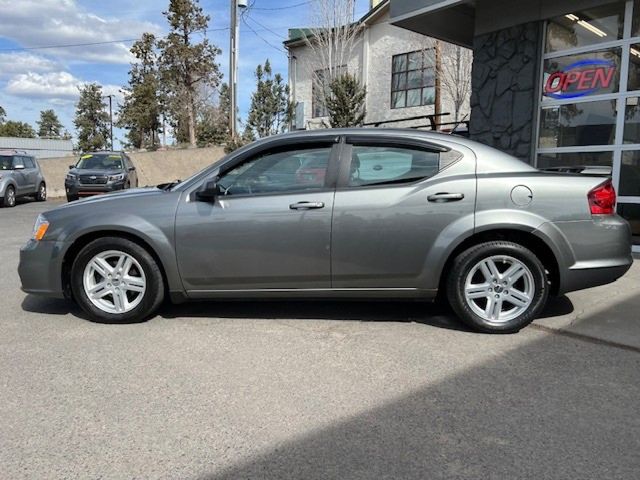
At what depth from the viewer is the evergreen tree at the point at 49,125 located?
91.2 metres

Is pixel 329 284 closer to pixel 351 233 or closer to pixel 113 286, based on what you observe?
pixel 351 233

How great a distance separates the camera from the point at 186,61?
3067 cm

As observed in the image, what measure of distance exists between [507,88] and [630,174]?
90.5 inches

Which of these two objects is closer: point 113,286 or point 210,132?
point 113,286

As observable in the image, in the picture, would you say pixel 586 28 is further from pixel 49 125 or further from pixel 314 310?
pixel 49 125

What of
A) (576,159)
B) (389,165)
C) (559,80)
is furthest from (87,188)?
(389,165)

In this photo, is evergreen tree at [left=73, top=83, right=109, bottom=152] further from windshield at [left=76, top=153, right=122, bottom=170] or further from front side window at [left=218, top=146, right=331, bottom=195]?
front side window at [left=218, top=146, right=331, bottom=195]

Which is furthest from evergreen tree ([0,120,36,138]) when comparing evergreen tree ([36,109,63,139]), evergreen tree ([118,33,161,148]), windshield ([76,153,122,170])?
windshield ([76,153,122,170])

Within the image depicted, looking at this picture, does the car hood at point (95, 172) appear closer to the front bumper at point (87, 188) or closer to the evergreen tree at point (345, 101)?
the front bumper at point (87, 188)

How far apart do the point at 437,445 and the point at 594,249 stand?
95.0 inches

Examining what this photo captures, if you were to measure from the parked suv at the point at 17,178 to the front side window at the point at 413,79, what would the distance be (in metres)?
15.2

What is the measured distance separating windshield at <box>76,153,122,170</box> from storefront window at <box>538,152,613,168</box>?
44.7 ft

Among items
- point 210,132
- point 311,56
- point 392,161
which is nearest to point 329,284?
point 392,161

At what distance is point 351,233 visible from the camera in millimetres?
4289
